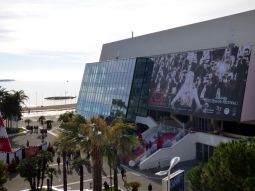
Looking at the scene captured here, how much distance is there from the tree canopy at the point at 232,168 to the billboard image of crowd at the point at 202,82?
20559 mm

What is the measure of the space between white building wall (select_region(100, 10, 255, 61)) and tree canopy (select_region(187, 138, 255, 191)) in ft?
84.3

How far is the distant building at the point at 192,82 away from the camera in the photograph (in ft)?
131

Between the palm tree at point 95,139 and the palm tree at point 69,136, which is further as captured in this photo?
the palm tree at point 69,136

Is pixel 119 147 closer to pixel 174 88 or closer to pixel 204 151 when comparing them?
pixel 204 151

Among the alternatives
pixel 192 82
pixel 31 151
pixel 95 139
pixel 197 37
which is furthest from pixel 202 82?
pixel 95 139

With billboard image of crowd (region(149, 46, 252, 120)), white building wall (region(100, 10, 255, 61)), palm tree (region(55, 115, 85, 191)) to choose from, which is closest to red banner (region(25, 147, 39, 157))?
palm tree (region(55, 115, 85, 191))

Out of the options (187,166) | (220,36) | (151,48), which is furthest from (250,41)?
(151,48)

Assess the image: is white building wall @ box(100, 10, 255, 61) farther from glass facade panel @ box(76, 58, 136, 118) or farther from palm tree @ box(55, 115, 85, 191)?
palm tree @ box(55, 115, 85, 191)

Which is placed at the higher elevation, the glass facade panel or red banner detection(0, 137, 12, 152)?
the glass facade panel

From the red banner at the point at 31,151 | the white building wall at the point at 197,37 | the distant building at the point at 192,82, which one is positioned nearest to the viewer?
the distant building at the point at 192,82

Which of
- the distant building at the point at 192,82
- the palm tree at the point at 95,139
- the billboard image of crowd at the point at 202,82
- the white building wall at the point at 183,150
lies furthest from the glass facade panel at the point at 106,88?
the palm tree at the point at 95,139

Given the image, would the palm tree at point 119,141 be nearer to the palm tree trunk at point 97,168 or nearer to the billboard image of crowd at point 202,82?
the palm tree trunk at point 97,168

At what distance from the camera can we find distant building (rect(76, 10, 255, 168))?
131 feet

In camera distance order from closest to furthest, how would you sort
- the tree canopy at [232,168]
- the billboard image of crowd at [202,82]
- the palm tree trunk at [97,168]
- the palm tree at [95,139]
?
1. the tree canopy at [232,168]
2. the palm tree at [95,139]
3. the palm tree trunk at [97,168]
4. the billboard image of crowd at [202,82]
